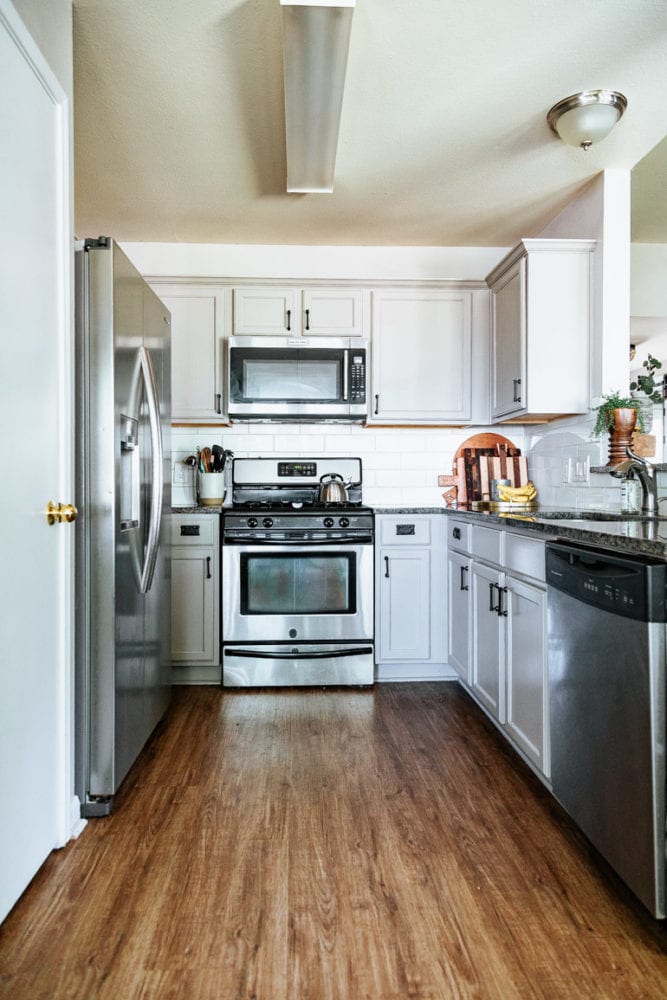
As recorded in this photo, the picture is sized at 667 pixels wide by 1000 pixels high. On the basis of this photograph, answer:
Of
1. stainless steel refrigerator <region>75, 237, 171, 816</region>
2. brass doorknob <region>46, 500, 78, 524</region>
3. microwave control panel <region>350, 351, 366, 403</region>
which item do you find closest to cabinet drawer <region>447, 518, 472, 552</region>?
microwave control panel <region>350, 351, 366, 403</region>

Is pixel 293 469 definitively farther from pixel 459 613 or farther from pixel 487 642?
pixel 487 642

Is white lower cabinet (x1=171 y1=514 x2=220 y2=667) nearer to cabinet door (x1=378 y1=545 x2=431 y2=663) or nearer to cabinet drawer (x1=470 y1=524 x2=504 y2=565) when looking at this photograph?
cabinet door (x1=378 y1=545 x2=431 y2=663)

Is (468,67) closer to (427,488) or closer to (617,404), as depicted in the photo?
(617,404)

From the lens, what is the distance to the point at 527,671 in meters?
2.01

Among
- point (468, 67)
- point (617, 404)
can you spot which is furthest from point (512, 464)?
point (468, 67)

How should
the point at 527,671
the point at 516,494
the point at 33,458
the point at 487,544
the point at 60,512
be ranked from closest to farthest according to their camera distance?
the point at 33,458 < the point at 60,512 < the point at 527,671 < the point at 487,544 < the point at 516,494

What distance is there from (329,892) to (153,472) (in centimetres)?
149

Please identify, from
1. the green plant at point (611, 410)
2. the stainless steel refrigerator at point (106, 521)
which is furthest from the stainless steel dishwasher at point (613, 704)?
the stainless steel refrigerator at point (106, 521)

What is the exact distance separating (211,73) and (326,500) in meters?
2.01

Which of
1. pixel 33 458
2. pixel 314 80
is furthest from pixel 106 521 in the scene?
pixel 314 80

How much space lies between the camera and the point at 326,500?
11.0ft

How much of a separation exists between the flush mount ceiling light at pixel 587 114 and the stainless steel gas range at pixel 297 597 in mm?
1836

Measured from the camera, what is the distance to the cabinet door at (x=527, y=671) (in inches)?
73.6

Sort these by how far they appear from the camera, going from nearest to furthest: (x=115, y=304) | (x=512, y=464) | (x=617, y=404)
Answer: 1. (x=115, y=304)
2. (x=617, y=404)
3. (x=512, y=464)
